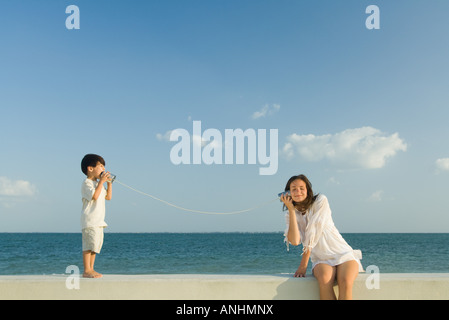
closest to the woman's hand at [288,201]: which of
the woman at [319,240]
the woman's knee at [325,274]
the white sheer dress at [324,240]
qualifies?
the woman at [319,240]

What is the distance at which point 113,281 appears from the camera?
273 cm

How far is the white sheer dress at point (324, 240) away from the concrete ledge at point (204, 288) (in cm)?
21

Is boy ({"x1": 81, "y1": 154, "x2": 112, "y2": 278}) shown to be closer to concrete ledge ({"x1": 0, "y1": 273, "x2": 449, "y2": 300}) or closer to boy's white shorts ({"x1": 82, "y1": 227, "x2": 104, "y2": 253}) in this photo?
boy's white shorts ({"x1": 82, "y1": 227, "x2": 104, "y2": 253})

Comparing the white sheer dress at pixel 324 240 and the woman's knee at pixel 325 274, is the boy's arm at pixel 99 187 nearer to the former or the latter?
the white sheer dress at pixel 324 240

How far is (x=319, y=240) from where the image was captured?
295 centimetres

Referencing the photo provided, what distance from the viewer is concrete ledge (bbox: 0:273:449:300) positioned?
273 cm

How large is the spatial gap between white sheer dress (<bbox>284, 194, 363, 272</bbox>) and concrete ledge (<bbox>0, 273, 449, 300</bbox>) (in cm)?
21

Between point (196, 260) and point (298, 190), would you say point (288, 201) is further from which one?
point (196, 260)

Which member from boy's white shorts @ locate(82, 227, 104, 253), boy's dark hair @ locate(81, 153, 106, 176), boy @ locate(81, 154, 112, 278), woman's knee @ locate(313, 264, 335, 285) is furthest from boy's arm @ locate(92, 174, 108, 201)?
woman's knee @ locate(313, 264, 335, 285)

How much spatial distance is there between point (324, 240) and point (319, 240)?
0.13 feet

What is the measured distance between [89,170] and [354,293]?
8.33 ft
